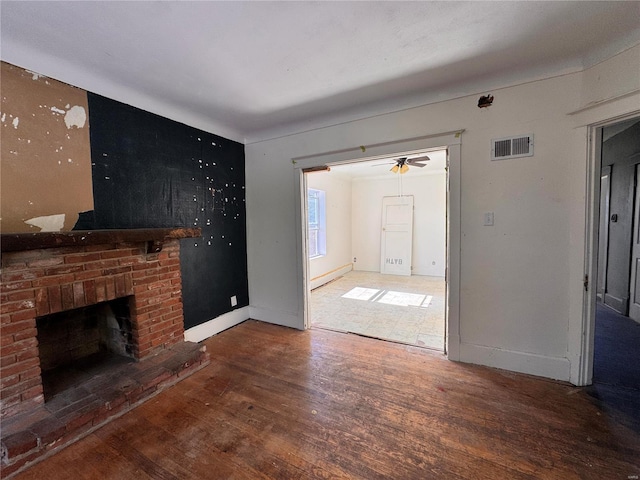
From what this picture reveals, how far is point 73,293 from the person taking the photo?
5.89 feet

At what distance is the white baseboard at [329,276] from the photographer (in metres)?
5.28

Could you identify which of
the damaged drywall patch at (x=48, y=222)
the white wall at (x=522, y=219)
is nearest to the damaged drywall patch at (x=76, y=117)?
the damaged drywall patch at (x=48, y=222)

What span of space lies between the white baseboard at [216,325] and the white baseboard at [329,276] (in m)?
1.65

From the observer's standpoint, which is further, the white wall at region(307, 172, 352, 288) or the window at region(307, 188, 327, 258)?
the window at region(307, 188, 327, 258)

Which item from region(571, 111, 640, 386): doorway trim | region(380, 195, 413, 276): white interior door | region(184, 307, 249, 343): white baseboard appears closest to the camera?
region(571, 111, 640, 386): doorway trim

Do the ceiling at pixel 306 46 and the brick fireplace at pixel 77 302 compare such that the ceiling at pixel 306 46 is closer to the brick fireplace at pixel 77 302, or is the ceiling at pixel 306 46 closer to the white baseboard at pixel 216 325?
the brick fireplace at pixel 77 302

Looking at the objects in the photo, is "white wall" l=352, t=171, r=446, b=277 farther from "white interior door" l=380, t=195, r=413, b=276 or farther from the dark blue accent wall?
the dark blue accent wall

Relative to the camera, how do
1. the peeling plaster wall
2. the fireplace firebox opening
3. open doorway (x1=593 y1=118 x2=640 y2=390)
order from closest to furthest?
the peeling plaster wall, the fireplace firebox opening, open doorway (x1=593 y1=118 x2=640 y2=390)

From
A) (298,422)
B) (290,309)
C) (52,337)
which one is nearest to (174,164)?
(52,337)

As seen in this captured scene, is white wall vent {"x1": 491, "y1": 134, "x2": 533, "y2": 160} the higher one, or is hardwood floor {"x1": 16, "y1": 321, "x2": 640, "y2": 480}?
white wall vent {"x1": 491, "y1": 134, "x2": 533, "y2": 160}

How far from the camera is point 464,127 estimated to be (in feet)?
7.38

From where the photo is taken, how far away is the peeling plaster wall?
165 centimetres

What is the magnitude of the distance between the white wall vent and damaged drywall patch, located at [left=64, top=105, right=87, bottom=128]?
3264 mm

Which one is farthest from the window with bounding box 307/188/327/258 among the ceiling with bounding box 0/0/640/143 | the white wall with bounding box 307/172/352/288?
the ceiling with bounding box 0/0/640/143
